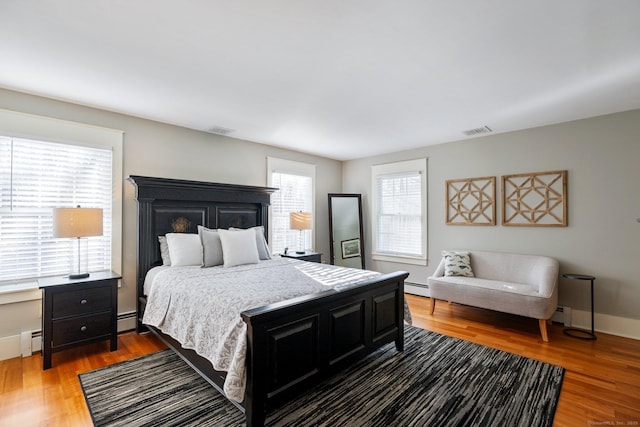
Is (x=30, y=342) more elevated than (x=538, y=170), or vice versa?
(x=538, y=170)

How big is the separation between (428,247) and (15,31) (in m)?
5.17

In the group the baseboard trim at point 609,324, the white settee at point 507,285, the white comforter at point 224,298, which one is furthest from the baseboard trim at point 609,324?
the white comforter at point 224,298

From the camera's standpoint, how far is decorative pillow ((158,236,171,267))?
137 inches

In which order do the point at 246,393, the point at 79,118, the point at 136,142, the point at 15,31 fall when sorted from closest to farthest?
the point at 246,393, the point at 15,31, the point at 79,118, the point at 136,142

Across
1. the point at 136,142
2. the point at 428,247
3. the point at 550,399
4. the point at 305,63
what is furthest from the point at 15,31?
the point at 428,247

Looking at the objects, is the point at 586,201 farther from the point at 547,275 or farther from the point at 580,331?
the point at 580,331

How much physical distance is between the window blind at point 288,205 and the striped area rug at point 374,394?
8.23 feet

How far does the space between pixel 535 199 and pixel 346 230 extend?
9.76 ft

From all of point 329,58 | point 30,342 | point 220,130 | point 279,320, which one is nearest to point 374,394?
point 279,320

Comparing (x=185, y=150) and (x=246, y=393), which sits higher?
(x=185, y=150)

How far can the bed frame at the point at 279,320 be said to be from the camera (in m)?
1.88

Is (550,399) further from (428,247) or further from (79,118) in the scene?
(79,118)

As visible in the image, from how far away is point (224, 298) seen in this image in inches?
86.6

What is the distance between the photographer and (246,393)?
1870mm
